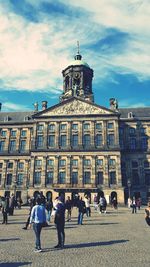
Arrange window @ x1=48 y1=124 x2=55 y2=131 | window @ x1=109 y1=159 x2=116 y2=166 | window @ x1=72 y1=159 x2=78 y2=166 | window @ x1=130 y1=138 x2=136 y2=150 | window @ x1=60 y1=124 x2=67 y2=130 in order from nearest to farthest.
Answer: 1. window @ x1=109 y1=159 x2=116 y2=166
2. window @ x1=72 y1=159 x2=78 y2=166
3. window @ x1=60 y1=124 x2=67 y2=130
4. window @ x1=48 y1=124 x2=55 y2=131
5. window @ x1=130 y1=138 x2=136 y2=150

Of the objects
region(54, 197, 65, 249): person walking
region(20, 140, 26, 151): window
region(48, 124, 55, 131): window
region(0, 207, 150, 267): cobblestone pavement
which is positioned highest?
region(48, 124, 55, 131): window

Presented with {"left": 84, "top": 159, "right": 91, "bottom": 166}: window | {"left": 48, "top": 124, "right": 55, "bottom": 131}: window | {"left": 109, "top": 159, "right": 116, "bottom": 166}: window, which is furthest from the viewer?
{"left": 48, "top": 124, "right": 55, "bottom": 131}: window

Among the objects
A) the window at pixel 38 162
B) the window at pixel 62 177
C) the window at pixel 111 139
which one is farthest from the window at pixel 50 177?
the window at pixel 111 139

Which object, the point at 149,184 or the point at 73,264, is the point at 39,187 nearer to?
the point at 149,184

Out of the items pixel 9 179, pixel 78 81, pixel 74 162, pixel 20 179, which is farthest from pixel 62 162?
pixel 78 81

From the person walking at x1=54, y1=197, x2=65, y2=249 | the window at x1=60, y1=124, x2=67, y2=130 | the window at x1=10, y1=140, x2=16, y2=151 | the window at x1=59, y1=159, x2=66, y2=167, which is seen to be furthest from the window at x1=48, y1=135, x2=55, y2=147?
the person walking at x1=54, y1=197, x2=65, y2=249

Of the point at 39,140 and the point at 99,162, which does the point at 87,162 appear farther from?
the point at 39,140

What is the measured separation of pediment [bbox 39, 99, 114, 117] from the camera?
1907 inches

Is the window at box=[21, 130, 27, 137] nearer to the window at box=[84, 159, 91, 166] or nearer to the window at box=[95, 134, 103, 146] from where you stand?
the window at box=[84, 159, 91, 166]

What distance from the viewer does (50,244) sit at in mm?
10211

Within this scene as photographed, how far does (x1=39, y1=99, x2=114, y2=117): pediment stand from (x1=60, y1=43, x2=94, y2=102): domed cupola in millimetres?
2496

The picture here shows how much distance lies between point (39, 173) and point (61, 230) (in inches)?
1462

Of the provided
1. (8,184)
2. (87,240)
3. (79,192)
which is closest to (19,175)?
(8,184)

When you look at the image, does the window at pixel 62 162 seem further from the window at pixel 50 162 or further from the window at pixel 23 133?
the window at pixel 23 133
